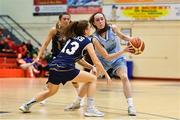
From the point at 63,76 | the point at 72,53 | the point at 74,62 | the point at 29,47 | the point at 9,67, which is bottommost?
the point at 9,67

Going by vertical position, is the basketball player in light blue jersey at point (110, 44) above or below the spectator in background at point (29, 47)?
above

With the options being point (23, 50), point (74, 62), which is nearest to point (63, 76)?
point (74, 62)

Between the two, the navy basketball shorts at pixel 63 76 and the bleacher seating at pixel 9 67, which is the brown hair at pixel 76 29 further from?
the bleacher seating at pixel 9 67

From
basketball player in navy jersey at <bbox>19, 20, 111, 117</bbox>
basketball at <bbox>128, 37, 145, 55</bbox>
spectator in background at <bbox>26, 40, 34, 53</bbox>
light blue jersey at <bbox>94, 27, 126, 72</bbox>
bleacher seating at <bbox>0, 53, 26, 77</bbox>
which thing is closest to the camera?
basketball at <bbox>128, 37, 145, 55</bbox>

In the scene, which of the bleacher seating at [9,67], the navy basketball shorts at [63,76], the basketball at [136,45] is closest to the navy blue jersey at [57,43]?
the navy basketball shorts at [63,76]

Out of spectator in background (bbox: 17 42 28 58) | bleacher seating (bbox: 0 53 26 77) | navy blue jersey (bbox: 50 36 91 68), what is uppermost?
navy blue jersey (bbox: 50 36 91 68)

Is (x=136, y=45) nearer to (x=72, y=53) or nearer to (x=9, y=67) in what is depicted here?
(x=72, y=53)

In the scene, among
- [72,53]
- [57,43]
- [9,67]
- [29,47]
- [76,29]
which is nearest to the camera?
[72,53]

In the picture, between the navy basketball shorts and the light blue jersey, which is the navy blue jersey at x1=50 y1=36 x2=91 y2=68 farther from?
the light blue jersey

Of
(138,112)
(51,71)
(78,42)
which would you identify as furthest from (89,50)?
(138,112)

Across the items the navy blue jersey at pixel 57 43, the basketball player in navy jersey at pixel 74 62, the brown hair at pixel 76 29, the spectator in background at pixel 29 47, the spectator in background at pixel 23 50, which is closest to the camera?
the basketball player in navy jersey at pixel 74 62

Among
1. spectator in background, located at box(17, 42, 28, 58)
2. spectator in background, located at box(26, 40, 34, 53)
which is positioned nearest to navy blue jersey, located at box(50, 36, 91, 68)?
spectator in background, located at box(17, 42, 28, 58)

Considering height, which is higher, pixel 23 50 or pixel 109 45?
pixel 109 45

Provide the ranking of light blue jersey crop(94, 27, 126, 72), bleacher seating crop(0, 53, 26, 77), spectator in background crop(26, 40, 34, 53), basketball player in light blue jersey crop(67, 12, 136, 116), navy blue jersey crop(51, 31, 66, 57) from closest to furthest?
basketball player in light blue jersey crop(67, 12, 136, 116), light blue jersey crop(94, 27, 126, 72), navy blue jersey crop(51, 31, 66, 57), bleacher seating crop(0, 53, 26, 77), spectator in background crop(26, 40, 34, 53)
